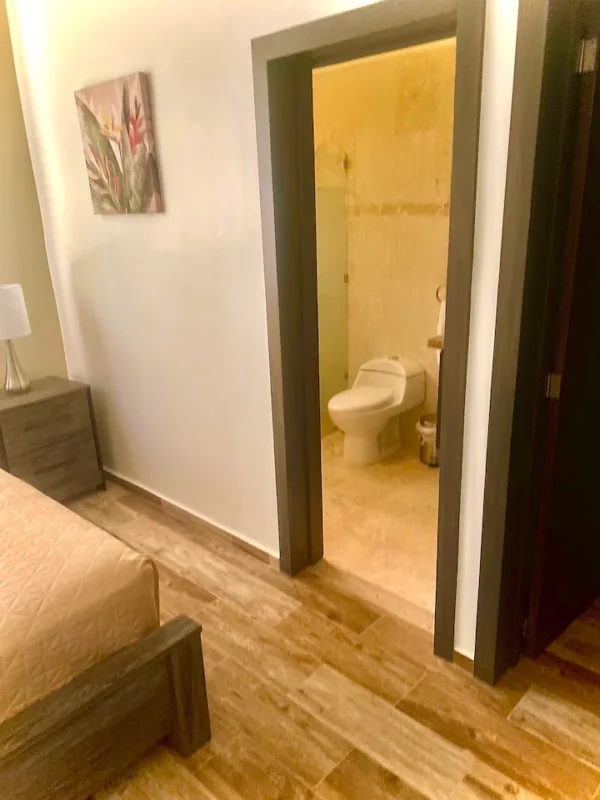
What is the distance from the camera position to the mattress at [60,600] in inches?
57.0

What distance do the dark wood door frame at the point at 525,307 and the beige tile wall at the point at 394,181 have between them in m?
1.80

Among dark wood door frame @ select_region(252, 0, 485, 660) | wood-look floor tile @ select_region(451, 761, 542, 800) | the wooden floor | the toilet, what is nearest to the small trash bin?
the toilet

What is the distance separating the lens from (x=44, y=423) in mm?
3084

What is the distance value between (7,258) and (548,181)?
278cm

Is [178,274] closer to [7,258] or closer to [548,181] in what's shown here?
[7,258]

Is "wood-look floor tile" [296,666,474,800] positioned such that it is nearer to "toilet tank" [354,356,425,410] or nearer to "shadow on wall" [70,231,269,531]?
"shadow on wall" [70,231,269,531]

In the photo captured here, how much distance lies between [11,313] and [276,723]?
217cm

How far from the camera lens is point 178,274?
2629 millimetres

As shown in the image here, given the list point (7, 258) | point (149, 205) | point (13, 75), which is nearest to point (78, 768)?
point (149, 205)

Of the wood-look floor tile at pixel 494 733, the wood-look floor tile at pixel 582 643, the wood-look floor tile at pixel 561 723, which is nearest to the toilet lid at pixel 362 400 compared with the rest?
the wood-look floor tile at pixel 582 643

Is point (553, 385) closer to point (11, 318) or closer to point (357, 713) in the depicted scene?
point (357, 713)

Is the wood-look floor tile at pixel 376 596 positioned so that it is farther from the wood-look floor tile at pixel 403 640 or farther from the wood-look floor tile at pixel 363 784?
the wood-look floor tile at pixel 363 784

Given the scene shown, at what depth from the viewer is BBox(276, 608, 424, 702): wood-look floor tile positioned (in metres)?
2.02

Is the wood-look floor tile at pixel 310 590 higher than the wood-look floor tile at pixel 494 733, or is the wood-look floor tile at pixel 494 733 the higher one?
the wood-look floor tile at pixel 310 590
